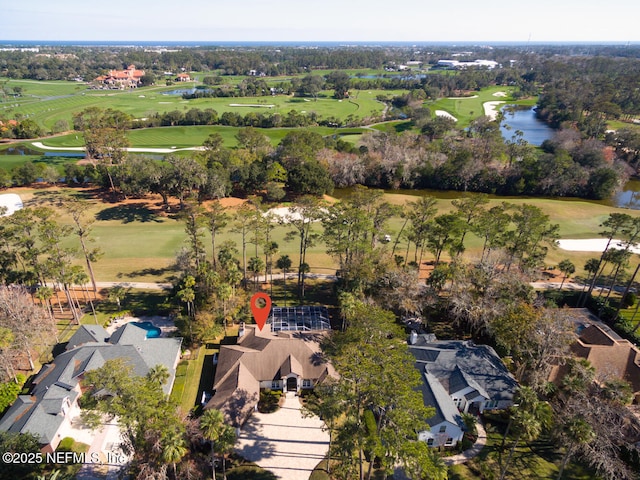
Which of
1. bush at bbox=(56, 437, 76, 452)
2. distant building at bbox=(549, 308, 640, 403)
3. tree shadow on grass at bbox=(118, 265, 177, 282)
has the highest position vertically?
distant building at bbox=(549, 308, 640, 403)

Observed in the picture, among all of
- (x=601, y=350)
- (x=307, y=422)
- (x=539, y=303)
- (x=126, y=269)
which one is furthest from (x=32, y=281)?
(x=601, y=350)

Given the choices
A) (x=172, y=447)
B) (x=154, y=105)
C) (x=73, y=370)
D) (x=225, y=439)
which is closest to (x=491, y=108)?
(x=154, y=105)

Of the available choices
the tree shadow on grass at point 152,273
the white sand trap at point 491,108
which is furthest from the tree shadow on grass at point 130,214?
the white sand trap at point 491,108

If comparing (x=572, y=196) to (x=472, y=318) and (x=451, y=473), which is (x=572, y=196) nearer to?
(x=472, y=318)

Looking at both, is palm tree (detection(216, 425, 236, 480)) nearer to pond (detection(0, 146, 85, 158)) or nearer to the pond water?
pond (detection(0, 146, 85, 158))

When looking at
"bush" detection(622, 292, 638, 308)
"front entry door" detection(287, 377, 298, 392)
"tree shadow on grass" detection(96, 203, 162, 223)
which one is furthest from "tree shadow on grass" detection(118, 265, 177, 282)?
"bush" detection(622, 292, 638, 308)

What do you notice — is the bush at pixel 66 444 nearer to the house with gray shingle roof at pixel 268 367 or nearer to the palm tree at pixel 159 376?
the palm tree at pixel 159 376

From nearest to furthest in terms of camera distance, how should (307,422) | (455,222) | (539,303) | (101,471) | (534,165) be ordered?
1. (101,471)
2. (307,422)
3. (539,303)
4. (455,222)
5. (534,165)
